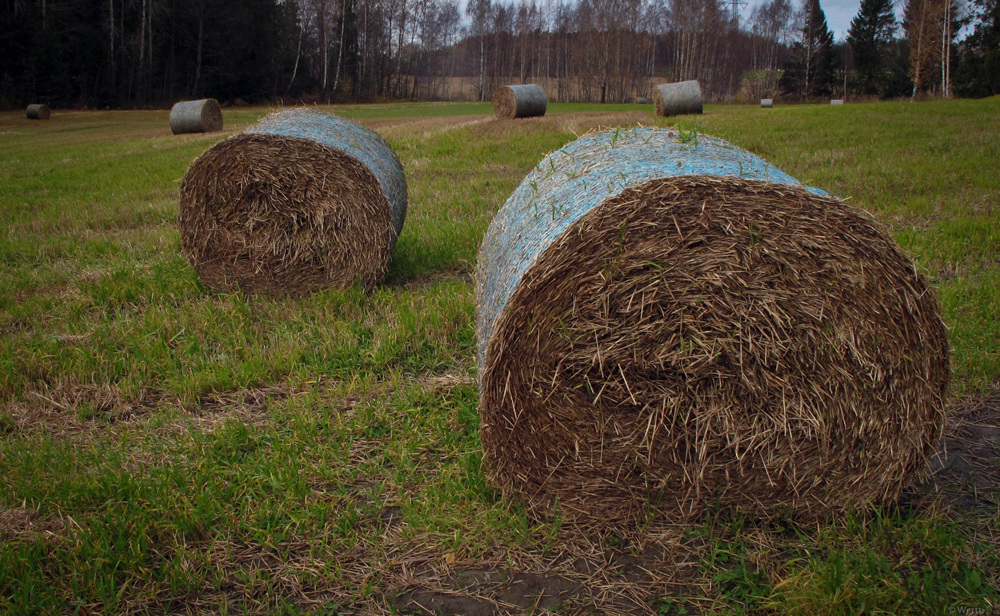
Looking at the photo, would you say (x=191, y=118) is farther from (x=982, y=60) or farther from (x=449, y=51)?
→ (x=449, y=51)

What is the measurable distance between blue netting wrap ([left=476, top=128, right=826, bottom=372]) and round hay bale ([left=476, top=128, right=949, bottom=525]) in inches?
1.4

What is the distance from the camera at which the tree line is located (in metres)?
37.5

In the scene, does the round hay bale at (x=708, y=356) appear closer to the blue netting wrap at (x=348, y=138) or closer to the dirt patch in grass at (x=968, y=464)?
the dirt patch in grass at (x=968, y=464)

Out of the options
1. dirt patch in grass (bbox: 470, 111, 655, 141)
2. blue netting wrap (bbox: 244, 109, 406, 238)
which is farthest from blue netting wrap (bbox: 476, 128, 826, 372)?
dirt patch in grass (bbox: 470, 111, 655, 141)

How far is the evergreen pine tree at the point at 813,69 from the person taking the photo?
53562mm

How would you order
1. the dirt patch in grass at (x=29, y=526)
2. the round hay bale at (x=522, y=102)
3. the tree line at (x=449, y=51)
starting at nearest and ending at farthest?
1. the dirt patch in grass at (x=29, y=526)
2. the round hay bale at (x=522, y=102)
3. the tree line at (x=449, y=51)

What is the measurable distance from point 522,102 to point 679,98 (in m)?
5.76

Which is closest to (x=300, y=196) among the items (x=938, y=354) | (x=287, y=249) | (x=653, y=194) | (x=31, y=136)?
(x=287, y=249)

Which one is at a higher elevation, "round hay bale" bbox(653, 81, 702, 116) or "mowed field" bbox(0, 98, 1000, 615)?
"round hay bale" bbox(653, 81, 702, 116)

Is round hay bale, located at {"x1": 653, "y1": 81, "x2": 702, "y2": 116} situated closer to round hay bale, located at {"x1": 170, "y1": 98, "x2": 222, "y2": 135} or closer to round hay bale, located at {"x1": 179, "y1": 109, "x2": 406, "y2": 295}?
round hay bale, located at {"x1": 170, "y1": 98, "x2": 222, "y2": 135}

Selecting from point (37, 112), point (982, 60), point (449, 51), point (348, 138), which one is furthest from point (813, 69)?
point (348, 138)

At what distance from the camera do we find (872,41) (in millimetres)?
57562

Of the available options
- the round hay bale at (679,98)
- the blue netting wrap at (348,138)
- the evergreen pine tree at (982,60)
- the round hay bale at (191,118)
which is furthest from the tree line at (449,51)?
the blue netting wrap at (348,138)

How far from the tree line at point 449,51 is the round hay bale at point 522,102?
27.4 m
